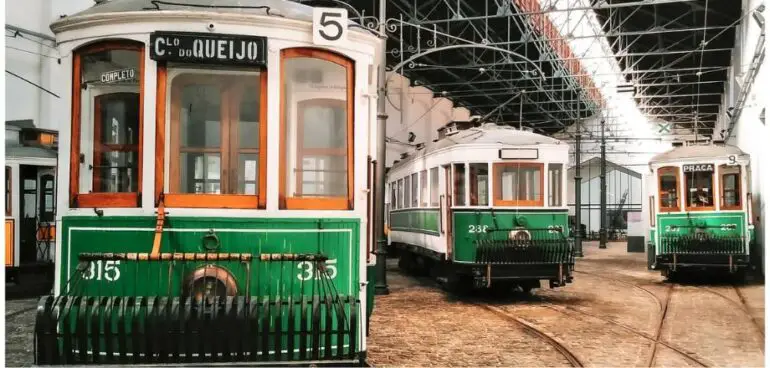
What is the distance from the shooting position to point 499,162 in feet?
37.9

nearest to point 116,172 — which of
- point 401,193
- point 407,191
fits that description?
point 407,191

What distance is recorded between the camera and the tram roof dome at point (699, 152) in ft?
48.6

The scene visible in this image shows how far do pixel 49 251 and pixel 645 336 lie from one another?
32.1 feet

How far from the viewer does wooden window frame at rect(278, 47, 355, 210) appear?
198 inches

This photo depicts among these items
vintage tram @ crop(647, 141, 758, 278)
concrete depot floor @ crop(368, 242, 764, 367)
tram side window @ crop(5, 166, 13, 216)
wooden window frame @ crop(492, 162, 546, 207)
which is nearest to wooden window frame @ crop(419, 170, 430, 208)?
concrete depot floor @ crop(368, 242, 764, 367)

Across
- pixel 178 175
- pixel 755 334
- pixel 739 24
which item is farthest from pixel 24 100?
pixel 739 24

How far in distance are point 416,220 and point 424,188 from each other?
43.4 inches

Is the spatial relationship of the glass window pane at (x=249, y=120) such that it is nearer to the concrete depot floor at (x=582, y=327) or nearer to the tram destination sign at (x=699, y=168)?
the concrete depot floor at (x=582, y=327)

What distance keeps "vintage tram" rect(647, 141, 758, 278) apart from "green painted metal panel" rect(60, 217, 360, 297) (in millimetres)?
11161

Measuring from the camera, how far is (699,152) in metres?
15.1

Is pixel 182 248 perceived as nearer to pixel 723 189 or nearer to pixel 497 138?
pixel 497 138

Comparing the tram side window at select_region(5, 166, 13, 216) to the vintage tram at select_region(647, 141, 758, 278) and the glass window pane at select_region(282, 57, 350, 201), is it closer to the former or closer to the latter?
the glass window pane at select_region(282, 57, 350, 201)

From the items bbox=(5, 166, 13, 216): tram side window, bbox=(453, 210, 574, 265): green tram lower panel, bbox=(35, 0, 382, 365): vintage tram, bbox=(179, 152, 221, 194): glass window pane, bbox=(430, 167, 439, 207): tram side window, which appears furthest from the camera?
bbox=(430, 167, 439, 207): tram side window

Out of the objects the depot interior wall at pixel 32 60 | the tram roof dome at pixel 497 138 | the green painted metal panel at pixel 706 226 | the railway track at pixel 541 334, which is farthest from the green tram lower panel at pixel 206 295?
the depot interior wall at pixel 32 60
